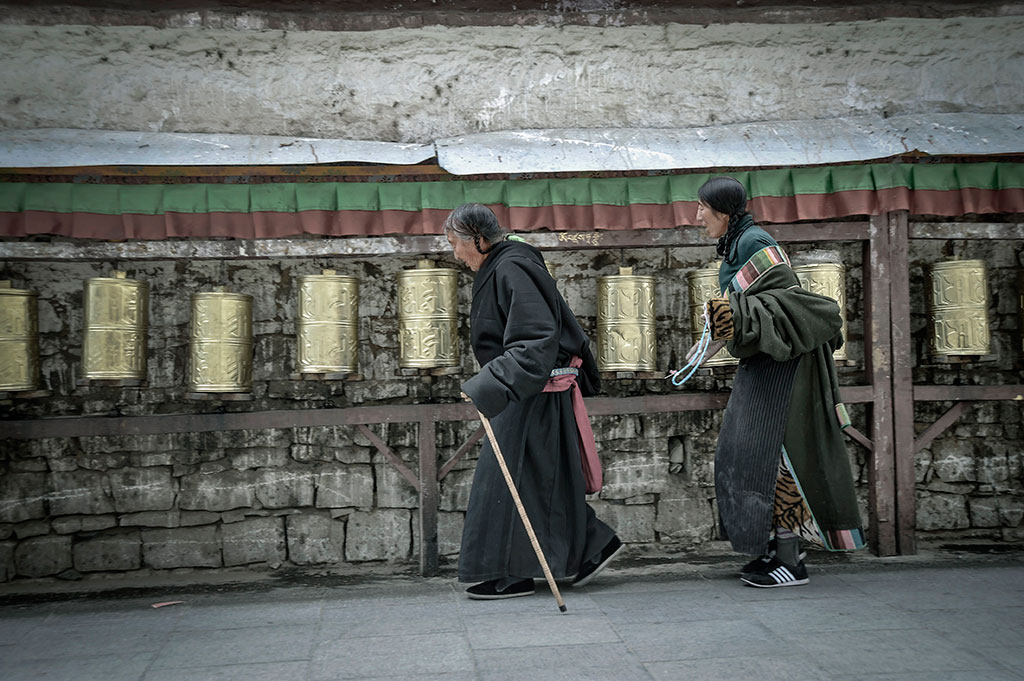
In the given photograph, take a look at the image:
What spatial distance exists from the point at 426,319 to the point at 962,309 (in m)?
2.74

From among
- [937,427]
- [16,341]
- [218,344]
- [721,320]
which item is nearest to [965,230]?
[937,427]

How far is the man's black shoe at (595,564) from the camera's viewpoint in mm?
3818

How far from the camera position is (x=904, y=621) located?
325cm

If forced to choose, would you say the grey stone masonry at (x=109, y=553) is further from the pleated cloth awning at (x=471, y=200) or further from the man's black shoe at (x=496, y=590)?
the man's black shoe at (x=496, y=590)

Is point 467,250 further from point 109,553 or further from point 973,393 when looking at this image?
point 973,393

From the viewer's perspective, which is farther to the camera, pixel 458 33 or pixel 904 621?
pixel 458 33

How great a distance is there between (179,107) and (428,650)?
310 cm

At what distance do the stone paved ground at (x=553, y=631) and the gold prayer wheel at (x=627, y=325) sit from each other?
105 cm

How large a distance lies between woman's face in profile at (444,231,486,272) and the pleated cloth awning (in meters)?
0.44

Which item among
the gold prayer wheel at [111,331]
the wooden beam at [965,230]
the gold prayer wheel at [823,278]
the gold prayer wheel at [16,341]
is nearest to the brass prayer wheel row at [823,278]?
the gold prayer wheel at [823,278]

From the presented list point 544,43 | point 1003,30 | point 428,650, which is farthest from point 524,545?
point 1003,30

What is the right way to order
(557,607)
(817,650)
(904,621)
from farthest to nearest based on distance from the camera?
(557,607) → (904,621) → (817,650)

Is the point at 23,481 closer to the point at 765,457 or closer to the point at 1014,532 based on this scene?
the point at 765,457

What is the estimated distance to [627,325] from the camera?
172 inches
